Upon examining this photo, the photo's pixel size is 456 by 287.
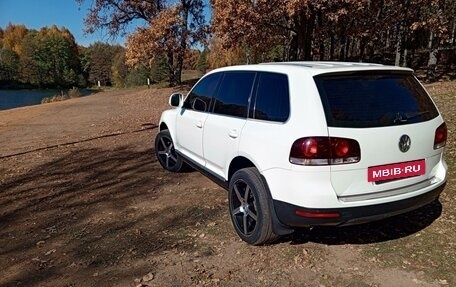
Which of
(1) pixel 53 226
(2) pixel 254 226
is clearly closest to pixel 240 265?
(2) pixel 254 226


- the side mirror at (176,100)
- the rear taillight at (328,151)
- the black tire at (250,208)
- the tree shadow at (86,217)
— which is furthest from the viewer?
the side mirror at (176,100)

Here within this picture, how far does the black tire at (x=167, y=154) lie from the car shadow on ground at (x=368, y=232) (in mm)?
2627

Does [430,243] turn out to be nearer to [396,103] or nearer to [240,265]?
[396,103]

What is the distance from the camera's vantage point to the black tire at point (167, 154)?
19.6 ft

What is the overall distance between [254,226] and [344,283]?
0.95 m

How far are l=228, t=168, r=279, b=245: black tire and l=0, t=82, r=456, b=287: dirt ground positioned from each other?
15 cm

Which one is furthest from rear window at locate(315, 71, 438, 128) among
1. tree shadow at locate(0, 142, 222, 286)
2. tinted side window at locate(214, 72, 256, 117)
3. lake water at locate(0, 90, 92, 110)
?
lake water at locate(0, 90, 92, 110)

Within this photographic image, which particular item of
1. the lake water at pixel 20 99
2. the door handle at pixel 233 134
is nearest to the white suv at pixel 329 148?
the door handle at pixel 233 134

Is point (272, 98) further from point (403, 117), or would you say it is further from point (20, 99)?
point (20, 99)

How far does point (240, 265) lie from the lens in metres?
3.34

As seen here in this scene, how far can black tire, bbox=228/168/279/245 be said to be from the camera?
10.9ft

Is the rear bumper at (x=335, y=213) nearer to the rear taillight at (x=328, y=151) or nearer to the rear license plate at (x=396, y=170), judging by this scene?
the rear license plate at (x=396, y=170)

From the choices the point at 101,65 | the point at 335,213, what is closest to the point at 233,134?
the point at 335,213

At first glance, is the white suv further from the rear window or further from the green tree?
the green tree
